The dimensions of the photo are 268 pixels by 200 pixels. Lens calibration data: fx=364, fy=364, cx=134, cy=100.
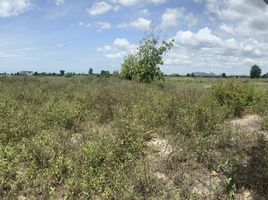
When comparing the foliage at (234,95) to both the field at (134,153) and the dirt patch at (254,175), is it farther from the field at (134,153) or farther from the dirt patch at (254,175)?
the dirt patch at (254,175)

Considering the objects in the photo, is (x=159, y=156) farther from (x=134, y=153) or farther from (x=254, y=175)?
(x=254, y=175)

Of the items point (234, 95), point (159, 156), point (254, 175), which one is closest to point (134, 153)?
point (159, 156)

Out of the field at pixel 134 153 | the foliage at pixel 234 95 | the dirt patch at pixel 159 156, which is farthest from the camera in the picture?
the foliage at pixel 234 95

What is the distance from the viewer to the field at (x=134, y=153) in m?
5.97

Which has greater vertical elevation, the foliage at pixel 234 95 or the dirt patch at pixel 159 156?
the foliage at pixel 234 95

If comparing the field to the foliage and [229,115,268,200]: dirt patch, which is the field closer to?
[229,115,268,200]: dirt patch

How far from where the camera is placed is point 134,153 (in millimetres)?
7051

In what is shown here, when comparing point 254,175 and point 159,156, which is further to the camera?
point 159,156

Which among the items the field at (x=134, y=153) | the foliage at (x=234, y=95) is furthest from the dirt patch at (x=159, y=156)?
the foliage at (x=234, y=95)

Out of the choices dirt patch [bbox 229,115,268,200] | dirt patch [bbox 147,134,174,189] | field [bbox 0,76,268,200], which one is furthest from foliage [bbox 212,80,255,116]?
dirt patch [bbox 147,134,174,189]

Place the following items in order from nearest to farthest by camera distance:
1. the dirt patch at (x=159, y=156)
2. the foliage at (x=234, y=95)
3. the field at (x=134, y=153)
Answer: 1. the field at (x=134, y=153)
2. the dirt patch at (x=159, y=156)
3. the foliage at (x=234, y=95)

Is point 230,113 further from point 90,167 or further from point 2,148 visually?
point 2,148

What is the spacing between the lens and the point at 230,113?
1020cm

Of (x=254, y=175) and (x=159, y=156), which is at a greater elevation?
(x=159, y=156)
